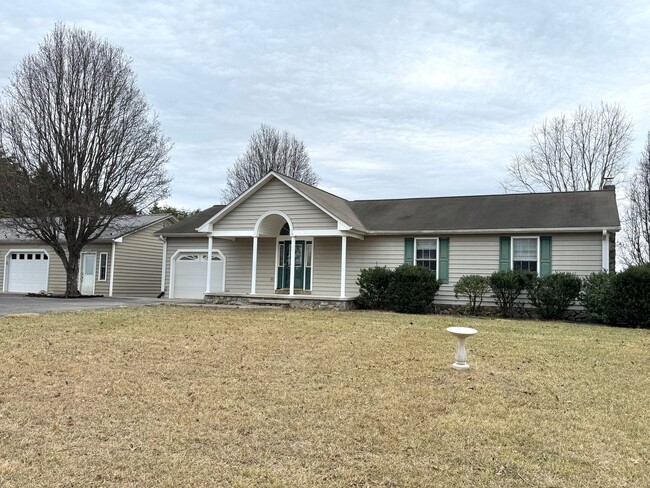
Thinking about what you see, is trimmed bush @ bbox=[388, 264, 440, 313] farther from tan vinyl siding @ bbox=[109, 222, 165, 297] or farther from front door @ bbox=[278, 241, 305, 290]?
tan vinyl siding @ bbox=[109, 222, 165, 297]

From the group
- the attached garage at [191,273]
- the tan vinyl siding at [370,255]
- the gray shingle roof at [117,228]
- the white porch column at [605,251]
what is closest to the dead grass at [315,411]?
the white porch column at [605,251]

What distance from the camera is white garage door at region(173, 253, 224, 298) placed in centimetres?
2069

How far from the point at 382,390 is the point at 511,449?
78.6 inches

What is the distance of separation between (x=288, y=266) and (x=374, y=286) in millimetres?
3843

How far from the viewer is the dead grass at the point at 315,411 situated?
3.80 m

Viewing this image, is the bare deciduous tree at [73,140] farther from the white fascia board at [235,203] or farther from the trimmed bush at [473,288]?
the trimmed bush at [473,288]

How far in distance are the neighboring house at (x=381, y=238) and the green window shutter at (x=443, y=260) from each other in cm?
3

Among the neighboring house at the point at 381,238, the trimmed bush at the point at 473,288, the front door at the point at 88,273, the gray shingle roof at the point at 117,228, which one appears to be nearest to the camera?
the trimmed bush at the point at 473,288

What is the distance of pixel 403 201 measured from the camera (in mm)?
20078

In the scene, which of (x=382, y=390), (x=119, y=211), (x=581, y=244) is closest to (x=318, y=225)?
(x=581, y=244)

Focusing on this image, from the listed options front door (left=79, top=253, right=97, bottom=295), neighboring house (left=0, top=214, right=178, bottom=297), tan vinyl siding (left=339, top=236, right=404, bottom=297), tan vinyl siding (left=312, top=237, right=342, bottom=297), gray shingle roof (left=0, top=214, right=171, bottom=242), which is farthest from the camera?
front door (left=79, top=253, right=97, bottom=295)

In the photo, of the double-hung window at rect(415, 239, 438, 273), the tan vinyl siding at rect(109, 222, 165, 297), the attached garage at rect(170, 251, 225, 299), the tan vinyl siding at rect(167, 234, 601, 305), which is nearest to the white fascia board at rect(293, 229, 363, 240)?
the tan vinyl siding at rect(167, 234, 601, 305)

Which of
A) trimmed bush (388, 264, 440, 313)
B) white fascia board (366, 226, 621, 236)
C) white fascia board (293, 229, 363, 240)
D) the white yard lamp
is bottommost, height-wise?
the white yard lamp

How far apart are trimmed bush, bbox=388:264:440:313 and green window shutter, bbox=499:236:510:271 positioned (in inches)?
86.3
